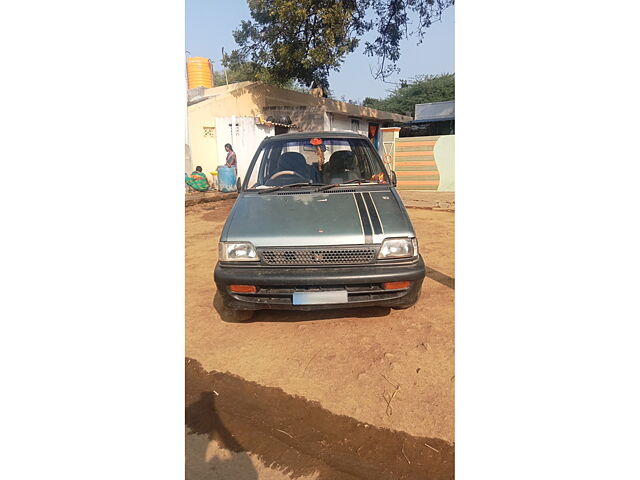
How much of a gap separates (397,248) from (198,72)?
13498mm

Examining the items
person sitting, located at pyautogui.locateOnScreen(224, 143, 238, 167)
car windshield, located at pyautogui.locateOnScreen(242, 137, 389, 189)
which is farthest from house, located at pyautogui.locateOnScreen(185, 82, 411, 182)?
car windshield, located at pyautogui.locateOnScreen(242, 137, 389, 189)

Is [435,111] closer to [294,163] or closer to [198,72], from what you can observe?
[198,72]

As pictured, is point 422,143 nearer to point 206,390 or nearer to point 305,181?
point 305,181

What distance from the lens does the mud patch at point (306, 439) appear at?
63.1 inches

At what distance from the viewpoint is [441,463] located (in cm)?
163

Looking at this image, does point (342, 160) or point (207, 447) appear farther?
point (342, 160)

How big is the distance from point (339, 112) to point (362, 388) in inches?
536

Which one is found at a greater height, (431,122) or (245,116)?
(431,122)

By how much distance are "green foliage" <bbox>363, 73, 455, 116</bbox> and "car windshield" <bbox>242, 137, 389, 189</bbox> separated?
84.3ft

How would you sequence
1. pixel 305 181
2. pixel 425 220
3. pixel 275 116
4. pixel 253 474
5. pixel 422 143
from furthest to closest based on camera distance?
pixel 275 116
pixel 422 143
pixel 425 220
pixel 305 181
pixel 253 474

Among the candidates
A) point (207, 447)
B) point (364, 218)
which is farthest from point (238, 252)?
point (207, 447)

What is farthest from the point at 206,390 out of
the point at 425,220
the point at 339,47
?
the point at 339,47

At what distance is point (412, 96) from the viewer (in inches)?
1152

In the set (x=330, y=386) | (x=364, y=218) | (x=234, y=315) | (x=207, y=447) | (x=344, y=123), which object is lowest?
(x=207, y=447)
